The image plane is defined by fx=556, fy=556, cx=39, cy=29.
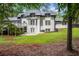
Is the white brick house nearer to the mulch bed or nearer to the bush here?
the bush

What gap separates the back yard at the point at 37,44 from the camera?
17.9 feet

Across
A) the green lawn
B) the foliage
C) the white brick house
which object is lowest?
the green lawn

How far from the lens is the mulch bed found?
17.9 feet

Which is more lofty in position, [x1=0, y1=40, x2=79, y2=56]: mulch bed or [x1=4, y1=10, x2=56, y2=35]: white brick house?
[x1=4, y1=10, x2=56, y2=35]: white brick house

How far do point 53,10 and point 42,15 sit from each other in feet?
0.39

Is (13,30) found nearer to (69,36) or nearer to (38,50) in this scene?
(38,50)

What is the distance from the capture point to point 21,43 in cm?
546

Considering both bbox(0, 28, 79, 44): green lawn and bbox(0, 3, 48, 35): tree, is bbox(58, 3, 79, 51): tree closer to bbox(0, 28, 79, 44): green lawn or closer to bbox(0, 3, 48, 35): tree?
bbox(0, 28, 79, 44): green lawn

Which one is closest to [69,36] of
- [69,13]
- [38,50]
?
[69,13]

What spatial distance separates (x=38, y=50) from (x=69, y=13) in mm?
473

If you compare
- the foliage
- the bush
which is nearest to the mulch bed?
the bush

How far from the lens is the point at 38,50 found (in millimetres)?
5457

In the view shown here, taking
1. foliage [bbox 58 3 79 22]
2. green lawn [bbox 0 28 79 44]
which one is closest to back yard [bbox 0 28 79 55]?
green lawn [bbox 0 28 79 44]

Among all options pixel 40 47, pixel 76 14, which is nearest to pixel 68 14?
pixel 76 14
